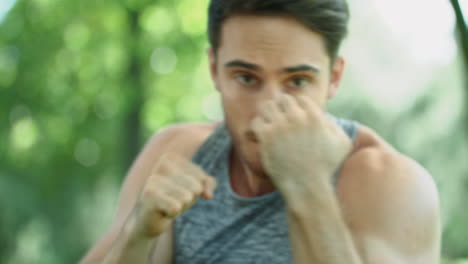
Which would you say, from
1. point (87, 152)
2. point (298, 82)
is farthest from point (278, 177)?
point (87, 152)

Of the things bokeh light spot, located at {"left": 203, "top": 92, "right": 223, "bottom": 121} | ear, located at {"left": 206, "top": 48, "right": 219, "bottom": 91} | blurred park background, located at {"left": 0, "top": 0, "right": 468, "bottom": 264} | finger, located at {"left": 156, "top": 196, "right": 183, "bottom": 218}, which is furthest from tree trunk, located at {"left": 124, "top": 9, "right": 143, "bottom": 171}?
finger, located at {"left": 156, "top": 196, "right": 183, "bottom": 218}

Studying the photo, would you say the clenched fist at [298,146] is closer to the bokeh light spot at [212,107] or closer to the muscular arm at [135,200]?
the muscular arm at [135,200]

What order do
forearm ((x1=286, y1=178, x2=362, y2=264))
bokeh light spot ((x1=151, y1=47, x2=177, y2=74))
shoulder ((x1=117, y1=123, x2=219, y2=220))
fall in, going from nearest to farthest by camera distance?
forearm ((x1=286, y1=178, x2=362, y2=264)) < shoulder ((x1=117, y1=123, x2=219, y2=220)) < bokeh light spot ((x1=151, y1=47, x2=177, y2=74))

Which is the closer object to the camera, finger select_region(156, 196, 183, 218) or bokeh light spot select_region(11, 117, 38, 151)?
finger select_region(156, 196, 183, 218)

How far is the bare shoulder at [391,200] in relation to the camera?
65.9 inches

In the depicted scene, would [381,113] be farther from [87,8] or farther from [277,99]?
[277,99]

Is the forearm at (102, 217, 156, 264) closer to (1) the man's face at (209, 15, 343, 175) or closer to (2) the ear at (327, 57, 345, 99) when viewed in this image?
(1) the man's face at (209, 15, 343, 175)

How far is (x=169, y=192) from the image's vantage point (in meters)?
1.59

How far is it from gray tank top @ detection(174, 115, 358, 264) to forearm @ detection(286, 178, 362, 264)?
1.01 ft

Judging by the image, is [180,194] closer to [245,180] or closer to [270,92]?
[270,92]

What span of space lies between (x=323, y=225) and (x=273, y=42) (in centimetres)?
50

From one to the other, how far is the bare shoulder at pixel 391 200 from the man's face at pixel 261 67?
203 millimetres

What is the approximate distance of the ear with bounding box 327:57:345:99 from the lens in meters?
1.97

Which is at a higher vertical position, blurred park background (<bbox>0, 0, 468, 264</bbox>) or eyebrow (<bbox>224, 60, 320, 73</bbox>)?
eyebrow (<bbox>224, 60, 320, 73</bbox>)
